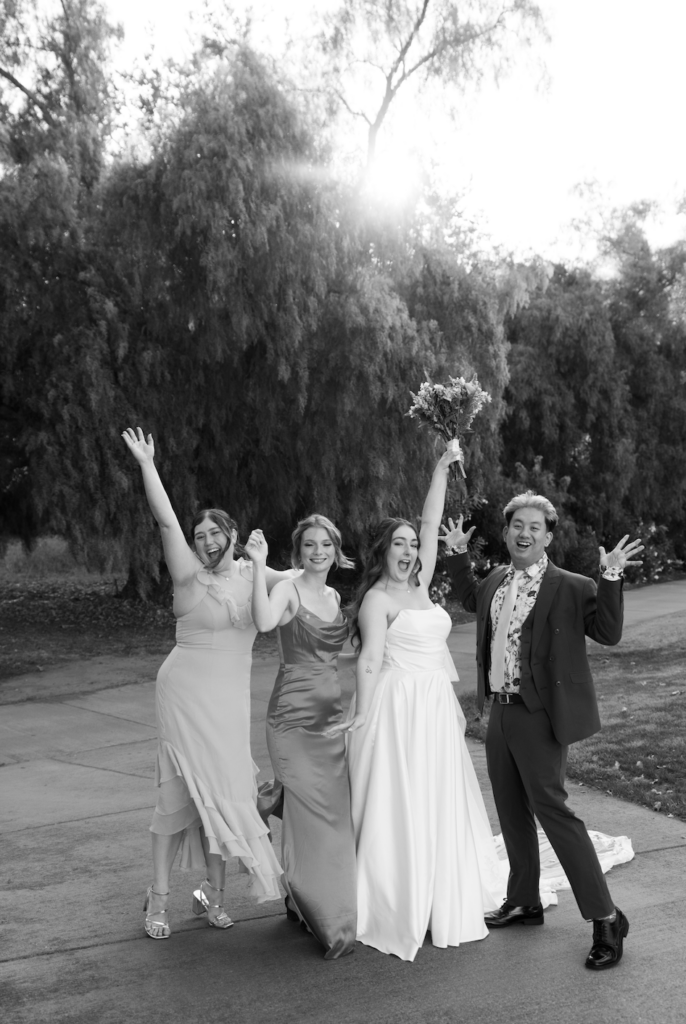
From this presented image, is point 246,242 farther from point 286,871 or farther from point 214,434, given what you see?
point 286,871

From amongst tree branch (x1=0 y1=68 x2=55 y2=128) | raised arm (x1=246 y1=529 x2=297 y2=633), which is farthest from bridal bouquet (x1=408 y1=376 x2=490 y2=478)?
tree branch (x1=0 y1=68 x2=55 y2=128)

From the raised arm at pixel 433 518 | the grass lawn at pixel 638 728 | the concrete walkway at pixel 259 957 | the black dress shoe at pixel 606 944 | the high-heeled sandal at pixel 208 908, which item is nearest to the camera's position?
the concrete walkway at pixel 259 957

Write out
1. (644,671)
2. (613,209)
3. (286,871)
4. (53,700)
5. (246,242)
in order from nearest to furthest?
(286,871), (53,700), (644,671), (246,242), (613,209)

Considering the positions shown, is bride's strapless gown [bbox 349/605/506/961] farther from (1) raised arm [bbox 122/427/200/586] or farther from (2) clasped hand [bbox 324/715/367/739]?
(1) raised arm [bbox 122/427/200/586]

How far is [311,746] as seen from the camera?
4520 millimetres

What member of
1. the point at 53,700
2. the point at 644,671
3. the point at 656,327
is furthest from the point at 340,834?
the point at 656,327

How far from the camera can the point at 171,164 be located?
42.1 ft

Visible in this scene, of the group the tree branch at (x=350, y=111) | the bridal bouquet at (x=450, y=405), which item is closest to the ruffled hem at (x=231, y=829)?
the bridal bouquet at (x=450, y=405)

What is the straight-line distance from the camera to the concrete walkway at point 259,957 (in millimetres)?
3746

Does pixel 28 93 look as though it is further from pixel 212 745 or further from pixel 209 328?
pixel 212 745

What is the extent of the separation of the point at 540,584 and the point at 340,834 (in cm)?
138

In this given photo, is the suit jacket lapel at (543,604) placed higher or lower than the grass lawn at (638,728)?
higher

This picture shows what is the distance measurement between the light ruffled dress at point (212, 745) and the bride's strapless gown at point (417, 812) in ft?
1.55

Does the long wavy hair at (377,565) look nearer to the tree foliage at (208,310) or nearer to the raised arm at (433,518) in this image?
the raised arm at (433,518)
